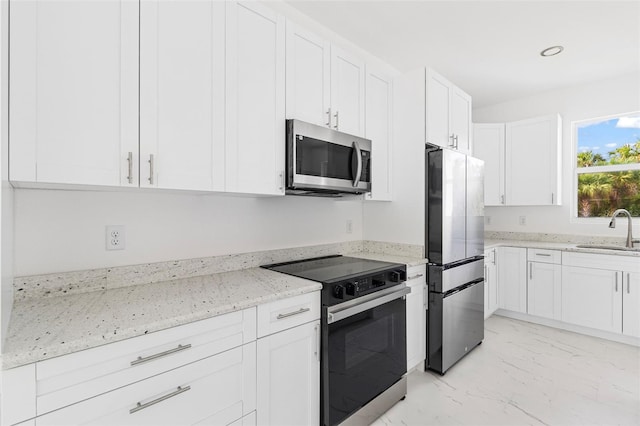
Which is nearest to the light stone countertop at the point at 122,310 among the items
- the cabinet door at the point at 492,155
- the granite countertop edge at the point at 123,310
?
the granite countertop edge at the point at 123,310

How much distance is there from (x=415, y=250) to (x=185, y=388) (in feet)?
6.25

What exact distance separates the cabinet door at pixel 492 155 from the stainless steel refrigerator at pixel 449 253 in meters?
1.54

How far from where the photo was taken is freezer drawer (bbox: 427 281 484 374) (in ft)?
8.13

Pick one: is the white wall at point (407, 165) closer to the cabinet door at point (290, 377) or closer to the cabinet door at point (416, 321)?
the cabinet door at point (416, 321)

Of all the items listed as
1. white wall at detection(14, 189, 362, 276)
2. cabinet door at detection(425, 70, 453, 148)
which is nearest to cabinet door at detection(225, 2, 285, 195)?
white wall at detection(14, 189, 362, 276)

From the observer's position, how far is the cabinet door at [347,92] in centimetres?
218

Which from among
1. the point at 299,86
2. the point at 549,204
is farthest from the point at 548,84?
the point at 299,86

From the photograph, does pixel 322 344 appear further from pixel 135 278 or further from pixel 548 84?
pixel 548 84

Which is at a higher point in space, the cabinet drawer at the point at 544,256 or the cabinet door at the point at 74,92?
the cabinet door at the point at 74,92

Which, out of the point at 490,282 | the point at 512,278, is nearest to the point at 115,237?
the point at 490,282

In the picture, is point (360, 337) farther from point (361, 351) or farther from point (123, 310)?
point (123, 310)

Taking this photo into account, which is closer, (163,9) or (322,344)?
(163,9)

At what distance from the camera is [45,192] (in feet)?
4.65

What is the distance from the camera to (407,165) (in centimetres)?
263
